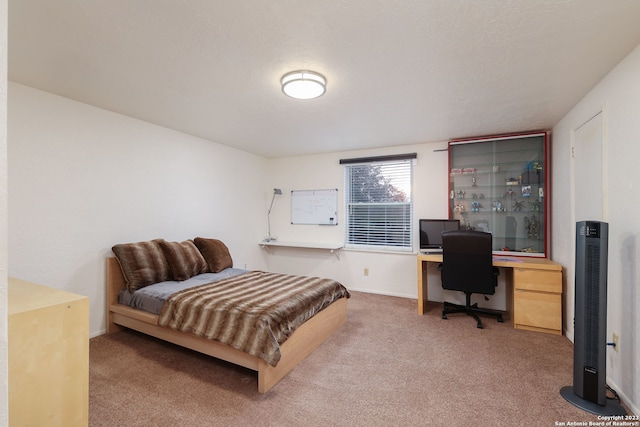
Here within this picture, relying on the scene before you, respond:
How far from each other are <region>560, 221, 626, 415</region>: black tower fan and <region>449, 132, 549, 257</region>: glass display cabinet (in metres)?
1.94

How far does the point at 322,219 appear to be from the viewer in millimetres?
5051

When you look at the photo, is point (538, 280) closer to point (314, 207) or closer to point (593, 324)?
point (593, 324)

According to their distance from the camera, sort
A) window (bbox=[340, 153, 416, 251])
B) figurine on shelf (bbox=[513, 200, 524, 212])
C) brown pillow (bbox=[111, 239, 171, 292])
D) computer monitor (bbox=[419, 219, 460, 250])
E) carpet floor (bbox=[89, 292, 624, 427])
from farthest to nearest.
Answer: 1. window (bbox=[340, 153, 416, 251])
2. computer monitor (bbox=[419, 219, 460, 250])
3. figurine on shelf (bbox=[513, 200, 524, 212])
4. brown pillow (bbox=[111, 239, 171, 292])
5. carpet floor (bbox=[89, 292, 624, 427])

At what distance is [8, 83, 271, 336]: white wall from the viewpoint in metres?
2.50

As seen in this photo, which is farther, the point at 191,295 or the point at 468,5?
the point at 191,295

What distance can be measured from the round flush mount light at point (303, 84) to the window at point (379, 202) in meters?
2.41

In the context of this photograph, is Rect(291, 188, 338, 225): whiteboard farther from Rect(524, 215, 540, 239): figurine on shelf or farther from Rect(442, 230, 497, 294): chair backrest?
Rect(524, 215, 540, 239): figurine on shelf

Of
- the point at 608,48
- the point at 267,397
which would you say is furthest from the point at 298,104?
the point at 267,397

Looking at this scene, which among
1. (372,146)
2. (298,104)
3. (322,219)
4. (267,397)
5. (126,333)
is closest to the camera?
(267,397)

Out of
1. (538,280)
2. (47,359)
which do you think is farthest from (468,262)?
(47,359)

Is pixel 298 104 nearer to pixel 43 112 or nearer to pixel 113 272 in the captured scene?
pixel 43 112

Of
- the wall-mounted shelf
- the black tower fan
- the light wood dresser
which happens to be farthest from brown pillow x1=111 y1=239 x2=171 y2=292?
the black tower fan

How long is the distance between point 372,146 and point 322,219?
151 centimetres

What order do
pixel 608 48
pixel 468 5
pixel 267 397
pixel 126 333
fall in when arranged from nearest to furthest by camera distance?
pixel 468 5
pixel 608 48
pixel 267 397
pixel 126 333
